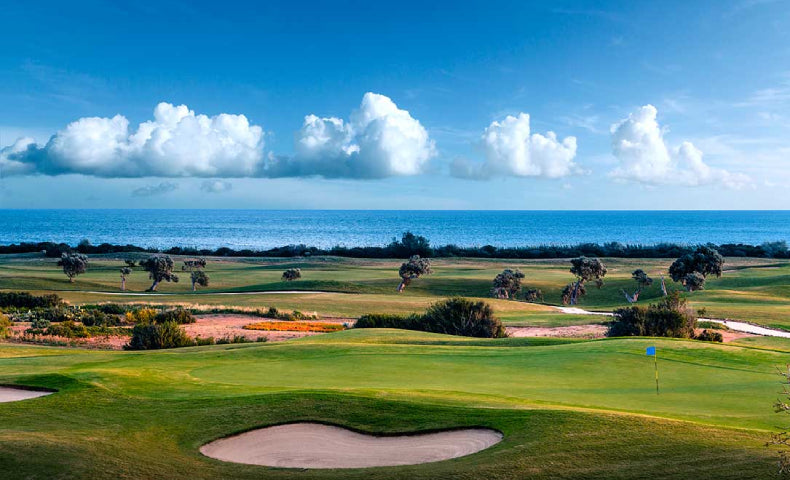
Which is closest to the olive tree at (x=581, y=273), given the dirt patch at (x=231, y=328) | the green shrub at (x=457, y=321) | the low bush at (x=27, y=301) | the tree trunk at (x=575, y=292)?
the tree trunk at (x=575, y=292)

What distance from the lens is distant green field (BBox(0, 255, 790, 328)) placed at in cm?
4372

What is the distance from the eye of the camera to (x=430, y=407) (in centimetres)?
961

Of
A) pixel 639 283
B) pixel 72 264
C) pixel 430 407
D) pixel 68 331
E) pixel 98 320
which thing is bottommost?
pixel 98 320

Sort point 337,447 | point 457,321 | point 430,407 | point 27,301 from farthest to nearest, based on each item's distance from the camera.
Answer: point 27,301 < point 457,321 < point 430,407 < point 337,447

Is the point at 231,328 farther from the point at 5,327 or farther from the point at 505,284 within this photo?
the point at 505,284

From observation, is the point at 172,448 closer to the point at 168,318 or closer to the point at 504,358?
the point at 504,358

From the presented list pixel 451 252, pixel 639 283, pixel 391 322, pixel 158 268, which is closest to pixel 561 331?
pixel 391 322

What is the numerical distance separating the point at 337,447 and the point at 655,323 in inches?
834

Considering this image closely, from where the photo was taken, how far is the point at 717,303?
1706 inches

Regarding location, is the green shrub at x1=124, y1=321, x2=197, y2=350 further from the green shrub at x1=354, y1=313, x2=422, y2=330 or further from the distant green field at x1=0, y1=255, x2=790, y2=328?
the distant green field at x1=0, y1=255, x2=790, y2=328

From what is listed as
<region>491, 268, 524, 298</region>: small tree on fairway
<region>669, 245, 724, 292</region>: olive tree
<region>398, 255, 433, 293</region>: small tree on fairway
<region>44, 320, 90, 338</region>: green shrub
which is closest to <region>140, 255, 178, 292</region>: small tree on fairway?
<region>398, 255, 433, 293</region>: small tree on fairway

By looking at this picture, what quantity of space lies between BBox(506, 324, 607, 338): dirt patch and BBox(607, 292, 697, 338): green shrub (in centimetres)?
306

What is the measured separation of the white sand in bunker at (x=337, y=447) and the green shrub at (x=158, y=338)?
61.9ft

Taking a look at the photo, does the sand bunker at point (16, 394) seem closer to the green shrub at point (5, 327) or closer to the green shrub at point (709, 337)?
the green shrub at point (5, 327)
